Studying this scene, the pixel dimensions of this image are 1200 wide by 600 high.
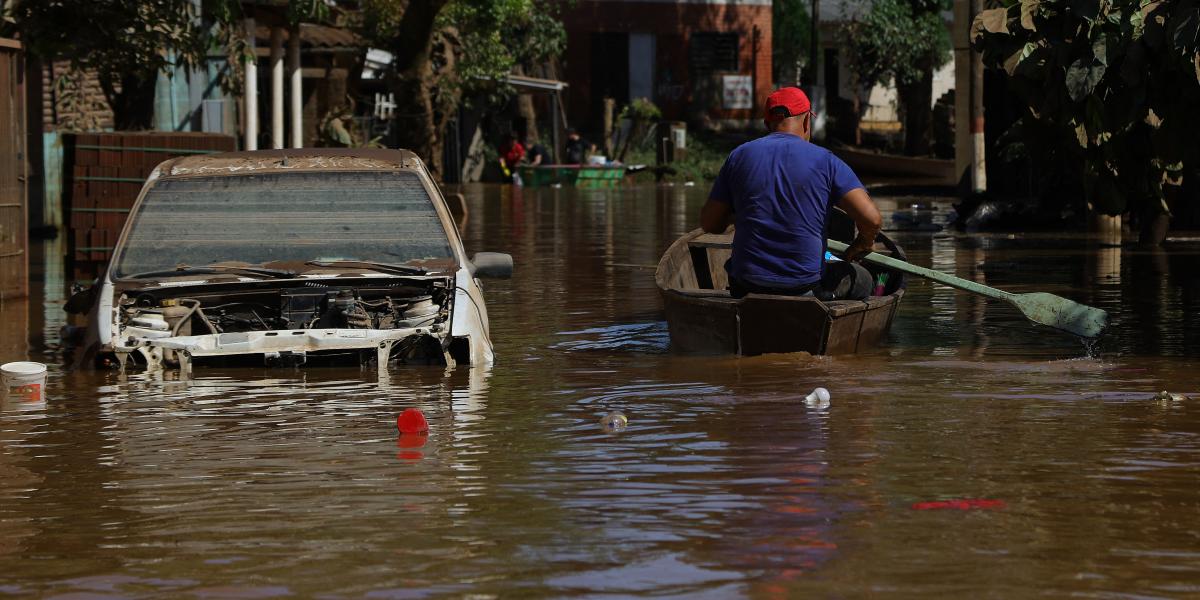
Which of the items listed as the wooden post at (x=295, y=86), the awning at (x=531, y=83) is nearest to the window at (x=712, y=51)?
the awning at (x=531, y=83)

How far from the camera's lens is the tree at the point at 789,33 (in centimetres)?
5300

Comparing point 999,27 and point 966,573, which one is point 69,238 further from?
point 966,573

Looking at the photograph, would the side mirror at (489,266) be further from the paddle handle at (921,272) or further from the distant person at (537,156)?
the distant person at (537,156)

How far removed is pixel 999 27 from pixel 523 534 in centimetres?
1288

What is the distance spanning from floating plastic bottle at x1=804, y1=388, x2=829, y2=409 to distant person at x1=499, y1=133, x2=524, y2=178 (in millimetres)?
34794

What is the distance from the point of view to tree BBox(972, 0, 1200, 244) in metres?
14.1

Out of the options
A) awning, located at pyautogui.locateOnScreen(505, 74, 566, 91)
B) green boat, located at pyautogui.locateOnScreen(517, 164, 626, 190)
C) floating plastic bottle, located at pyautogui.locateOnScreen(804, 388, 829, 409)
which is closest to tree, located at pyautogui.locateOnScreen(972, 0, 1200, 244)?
floating plastic bottle, located at pyautogui.locateOnScreen(804, 388, 829, 409)

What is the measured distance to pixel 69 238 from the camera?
1675 cm

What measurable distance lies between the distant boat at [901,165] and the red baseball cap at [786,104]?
94.3ft

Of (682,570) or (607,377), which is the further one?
(607,377)

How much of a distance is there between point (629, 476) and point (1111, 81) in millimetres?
9893

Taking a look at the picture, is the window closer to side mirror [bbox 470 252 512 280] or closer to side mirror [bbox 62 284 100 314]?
side mirror [bbox 62 284 100 314]

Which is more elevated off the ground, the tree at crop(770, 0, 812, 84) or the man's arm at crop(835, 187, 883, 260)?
the tree at crop(770, 0, 812, 84)

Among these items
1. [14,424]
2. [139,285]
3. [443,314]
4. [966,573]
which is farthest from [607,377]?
[966,573]
